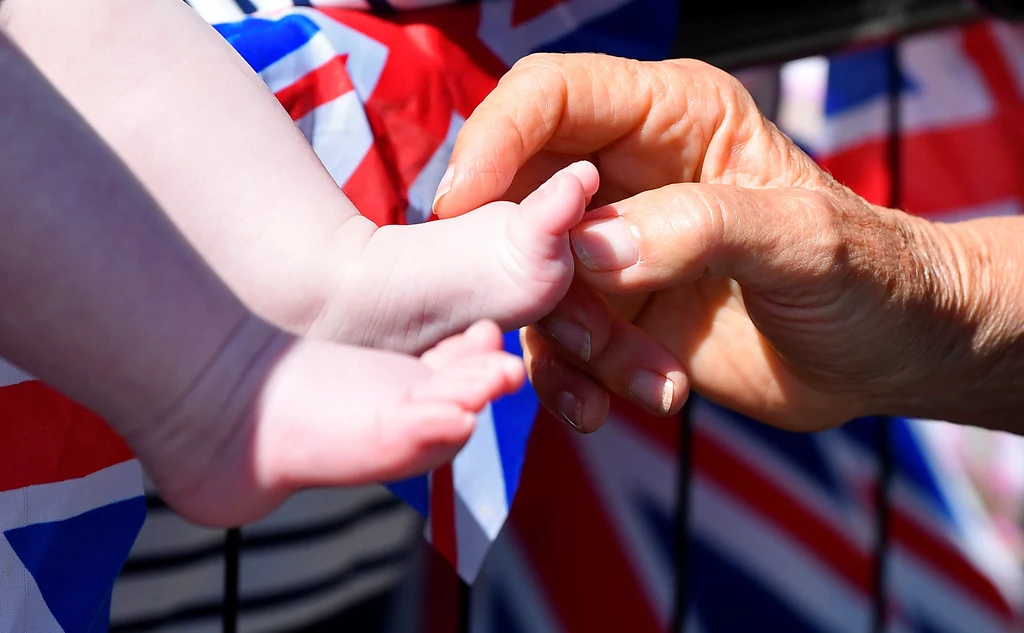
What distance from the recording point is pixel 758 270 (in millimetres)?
773

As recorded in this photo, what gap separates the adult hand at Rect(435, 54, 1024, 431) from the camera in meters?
0.75

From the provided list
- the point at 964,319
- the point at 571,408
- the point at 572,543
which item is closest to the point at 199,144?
the point at 571,408

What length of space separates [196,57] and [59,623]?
1.48 ft

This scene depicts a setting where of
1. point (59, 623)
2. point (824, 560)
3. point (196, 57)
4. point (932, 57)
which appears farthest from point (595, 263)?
point (932, 57)

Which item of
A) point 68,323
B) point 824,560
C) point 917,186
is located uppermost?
point 68,323

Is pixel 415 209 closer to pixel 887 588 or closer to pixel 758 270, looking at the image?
pixel 758 270

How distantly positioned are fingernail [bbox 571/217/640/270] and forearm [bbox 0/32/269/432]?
0.90 feet

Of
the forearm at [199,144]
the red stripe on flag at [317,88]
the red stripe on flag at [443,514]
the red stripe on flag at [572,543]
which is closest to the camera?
the forearm at [199,144]

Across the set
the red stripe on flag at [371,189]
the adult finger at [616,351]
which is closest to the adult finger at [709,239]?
the adult finger at [616,351]

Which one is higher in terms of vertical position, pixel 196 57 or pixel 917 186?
pixel 196 57

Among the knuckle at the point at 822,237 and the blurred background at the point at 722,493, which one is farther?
the blurred background at the point at 722,493

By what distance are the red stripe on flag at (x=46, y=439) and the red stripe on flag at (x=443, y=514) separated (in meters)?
0.33

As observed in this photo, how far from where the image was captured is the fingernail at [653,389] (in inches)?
34.7

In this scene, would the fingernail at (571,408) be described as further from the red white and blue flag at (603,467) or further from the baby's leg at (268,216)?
the baby's leg at (268,216)
